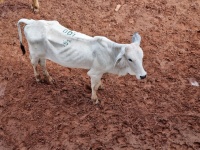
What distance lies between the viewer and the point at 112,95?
16.2 feet

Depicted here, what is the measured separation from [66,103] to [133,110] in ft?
3.25

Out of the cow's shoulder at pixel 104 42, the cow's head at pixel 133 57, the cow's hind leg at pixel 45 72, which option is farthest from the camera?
the cow's hind leg at pixel 45 72

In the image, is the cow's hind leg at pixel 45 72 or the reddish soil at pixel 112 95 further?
the cow's hind leg at pixel 45 72

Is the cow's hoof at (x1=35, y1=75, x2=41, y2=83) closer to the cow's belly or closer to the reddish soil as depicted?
the reddish soil

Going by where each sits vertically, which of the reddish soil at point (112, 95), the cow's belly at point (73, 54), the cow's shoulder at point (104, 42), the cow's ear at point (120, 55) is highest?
the cow's shoulder at point (104, 42)

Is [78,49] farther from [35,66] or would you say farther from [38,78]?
[38,78]

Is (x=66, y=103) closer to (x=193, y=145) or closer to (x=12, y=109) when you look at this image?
(x=12, y=109)

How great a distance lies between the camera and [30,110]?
Answer: 478cm

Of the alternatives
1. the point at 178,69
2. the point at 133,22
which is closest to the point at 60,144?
the point at 178,69

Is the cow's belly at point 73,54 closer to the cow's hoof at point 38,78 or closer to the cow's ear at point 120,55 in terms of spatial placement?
the cow's ear at point 120,55

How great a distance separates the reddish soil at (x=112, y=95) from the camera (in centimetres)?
444

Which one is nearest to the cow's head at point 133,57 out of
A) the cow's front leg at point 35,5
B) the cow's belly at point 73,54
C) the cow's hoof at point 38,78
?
the cow's belly at point 73,54

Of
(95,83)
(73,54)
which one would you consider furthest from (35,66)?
(95,83)

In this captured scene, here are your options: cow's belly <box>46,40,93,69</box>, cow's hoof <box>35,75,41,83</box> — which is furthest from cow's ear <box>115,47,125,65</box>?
cow's hoof <box>35,75,41,83</box>
